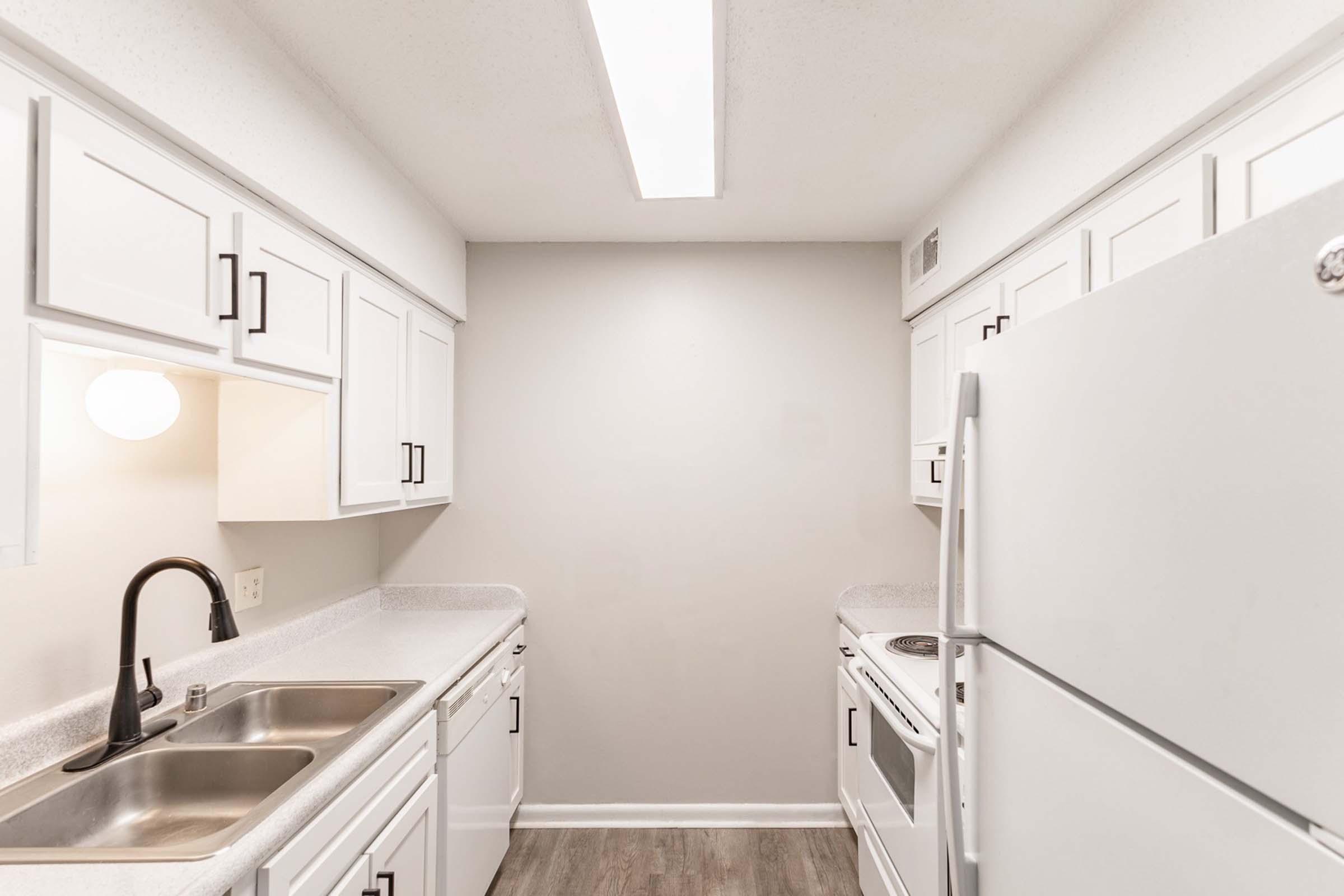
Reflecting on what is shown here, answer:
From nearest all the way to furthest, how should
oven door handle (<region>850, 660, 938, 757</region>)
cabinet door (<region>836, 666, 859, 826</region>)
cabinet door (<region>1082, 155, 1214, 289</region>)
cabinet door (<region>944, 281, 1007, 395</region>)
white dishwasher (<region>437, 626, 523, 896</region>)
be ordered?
cabinet door (<region>1082, 155, 1214, 289</region>) < oven door handle (<region>850, 660, 938, 757</region>) < white dishwasher (<region>437, 626, 523, 896</region>) < cabinet door (<region>944, 281, 1007, 395</region>) < cabinet door (<region>836, 666, 859, 826</region>)

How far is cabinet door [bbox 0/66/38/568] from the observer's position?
101cm

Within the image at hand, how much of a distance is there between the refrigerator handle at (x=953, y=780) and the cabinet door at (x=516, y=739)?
6.38ft

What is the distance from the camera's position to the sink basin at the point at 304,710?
1.84 meters

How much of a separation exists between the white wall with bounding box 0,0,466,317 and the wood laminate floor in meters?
2.18

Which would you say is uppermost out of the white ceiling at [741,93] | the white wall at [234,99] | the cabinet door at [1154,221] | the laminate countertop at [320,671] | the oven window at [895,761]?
the white ceiling at [741,93]

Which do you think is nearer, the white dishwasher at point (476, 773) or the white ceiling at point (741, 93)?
the white ceiling at point (741, 93)

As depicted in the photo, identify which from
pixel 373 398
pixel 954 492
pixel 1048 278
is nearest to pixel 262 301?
pixel 373 398

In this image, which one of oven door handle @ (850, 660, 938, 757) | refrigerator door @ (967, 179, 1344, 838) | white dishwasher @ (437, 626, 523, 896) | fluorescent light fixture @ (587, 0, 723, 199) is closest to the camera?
refrigerator door @ (967, 179, 1344, 838)

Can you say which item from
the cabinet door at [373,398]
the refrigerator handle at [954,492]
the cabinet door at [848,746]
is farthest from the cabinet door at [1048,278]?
the cabinet door at [373,398]

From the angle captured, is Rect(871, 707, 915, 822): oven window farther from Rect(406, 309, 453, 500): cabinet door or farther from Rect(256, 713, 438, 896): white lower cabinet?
Rect(406, 309, 453, 500): cabinet door

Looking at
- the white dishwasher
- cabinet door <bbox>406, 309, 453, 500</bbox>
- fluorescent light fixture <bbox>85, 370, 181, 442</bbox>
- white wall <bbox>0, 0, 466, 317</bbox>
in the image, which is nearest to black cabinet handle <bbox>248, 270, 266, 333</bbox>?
white wall <bbox>0, 0, 466, 317</bbox>

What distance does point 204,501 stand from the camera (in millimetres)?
1945

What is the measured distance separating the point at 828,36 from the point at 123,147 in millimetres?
1408

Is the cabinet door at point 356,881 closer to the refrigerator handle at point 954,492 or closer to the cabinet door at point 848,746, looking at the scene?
the refrigerator handle at point 954,492
